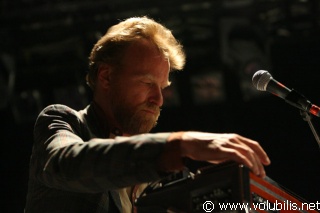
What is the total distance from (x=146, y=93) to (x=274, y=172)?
2.56 meters

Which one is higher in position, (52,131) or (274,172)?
(52,131)

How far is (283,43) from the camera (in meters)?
4.24

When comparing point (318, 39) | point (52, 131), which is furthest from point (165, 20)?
point (52, 131)

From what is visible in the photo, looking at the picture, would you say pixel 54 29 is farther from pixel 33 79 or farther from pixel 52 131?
pixel 52 131

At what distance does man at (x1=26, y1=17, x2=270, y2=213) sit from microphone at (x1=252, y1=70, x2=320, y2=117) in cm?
37

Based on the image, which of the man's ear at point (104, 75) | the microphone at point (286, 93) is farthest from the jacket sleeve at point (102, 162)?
the microphone at point (286, 93)

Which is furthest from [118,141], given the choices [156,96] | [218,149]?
[156,96]

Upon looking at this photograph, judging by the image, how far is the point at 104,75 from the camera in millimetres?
2045

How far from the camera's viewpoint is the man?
3.65 feet

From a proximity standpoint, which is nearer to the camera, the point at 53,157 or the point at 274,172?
the point at 53,157

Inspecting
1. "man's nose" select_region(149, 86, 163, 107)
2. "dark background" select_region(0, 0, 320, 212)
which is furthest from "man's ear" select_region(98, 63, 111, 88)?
"dark background" select_region(0, 0, 320, 212)

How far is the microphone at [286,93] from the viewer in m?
1.77

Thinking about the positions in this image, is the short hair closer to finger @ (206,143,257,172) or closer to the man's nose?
the man's nose

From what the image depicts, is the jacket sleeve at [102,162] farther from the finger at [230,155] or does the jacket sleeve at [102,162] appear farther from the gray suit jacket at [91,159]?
the finger at [230,155]
